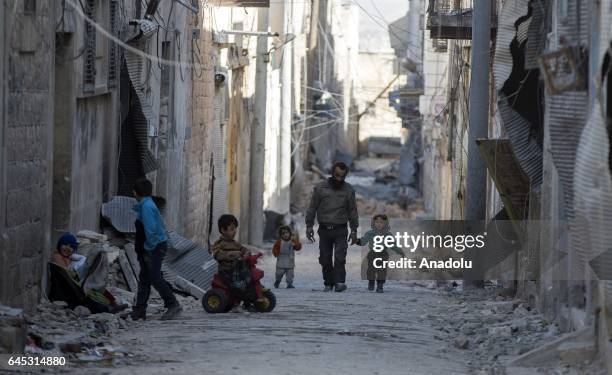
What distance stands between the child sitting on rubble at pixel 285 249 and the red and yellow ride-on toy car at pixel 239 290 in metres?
3.47

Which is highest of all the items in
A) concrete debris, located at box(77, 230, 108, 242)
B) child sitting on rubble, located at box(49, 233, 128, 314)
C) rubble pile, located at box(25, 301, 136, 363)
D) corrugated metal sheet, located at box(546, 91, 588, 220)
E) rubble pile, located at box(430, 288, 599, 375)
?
corrugated metal sheet, located at box(546, 91, 588, 220)

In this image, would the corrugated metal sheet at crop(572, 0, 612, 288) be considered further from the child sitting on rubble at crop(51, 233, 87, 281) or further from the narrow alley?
the child sitting on rubble at crop(51, 233, 87, 281)

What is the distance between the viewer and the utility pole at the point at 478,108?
15.8 metres

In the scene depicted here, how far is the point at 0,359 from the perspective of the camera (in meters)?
8.09

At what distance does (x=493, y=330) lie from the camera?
10969mm

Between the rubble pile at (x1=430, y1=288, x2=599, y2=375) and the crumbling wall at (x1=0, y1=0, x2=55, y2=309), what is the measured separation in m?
3.41

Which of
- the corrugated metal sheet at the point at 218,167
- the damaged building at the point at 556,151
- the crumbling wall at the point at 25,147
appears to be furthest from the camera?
the corrugated metal sheet at the point at 218,167

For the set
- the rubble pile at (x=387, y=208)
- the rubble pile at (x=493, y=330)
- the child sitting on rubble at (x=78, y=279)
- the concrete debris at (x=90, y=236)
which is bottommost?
the rubble pile at (x=387, y=208)

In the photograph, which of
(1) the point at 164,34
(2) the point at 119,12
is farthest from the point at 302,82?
(2) the point at 119,12

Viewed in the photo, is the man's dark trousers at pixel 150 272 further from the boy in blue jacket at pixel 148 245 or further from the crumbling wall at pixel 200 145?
the crumbling wall at pixel 200 145

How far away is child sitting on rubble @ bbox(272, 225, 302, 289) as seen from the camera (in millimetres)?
15602

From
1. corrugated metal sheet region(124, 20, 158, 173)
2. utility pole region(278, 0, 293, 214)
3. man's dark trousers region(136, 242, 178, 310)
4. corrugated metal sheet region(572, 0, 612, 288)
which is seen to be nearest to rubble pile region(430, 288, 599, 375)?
corrugated metal sheet region(572, 0, 612, 288)

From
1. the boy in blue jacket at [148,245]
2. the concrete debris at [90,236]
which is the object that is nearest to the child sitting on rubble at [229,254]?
the boy in blue jacket at [148,245]

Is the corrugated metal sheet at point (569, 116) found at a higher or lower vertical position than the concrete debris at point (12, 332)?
higher
